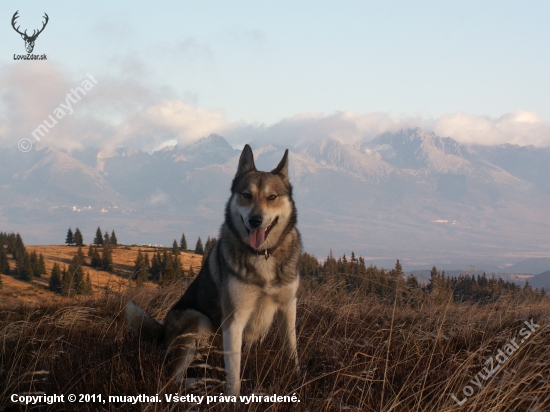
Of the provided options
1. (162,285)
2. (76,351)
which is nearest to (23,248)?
(162,285)

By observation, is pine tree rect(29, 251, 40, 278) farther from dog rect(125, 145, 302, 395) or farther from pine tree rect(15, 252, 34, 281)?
dog rect(125, 145, 302, 395)

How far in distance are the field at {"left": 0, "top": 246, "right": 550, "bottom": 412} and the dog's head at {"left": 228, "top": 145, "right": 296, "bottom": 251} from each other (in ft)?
4.54

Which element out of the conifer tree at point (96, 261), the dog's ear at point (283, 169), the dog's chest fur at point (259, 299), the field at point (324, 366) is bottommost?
the conifer tree at point (96, 261)

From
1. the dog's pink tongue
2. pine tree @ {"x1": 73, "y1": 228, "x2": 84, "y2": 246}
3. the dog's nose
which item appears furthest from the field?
pine tree @ {"x1": 73, "y1": 228, "x2": 84, "y2": 246}

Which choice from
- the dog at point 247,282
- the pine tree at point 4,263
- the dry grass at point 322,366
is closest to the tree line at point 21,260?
the pine tree at point 4,263

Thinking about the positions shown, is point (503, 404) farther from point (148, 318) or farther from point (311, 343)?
point (148, 318)

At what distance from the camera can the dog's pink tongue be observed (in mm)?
6469

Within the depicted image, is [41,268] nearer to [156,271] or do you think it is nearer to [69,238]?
[69,238]

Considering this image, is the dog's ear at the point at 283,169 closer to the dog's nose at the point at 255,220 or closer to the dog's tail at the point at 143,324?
the dog's nose at the point at 255,220

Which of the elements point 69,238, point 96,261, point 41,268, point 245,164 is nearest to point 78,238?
point 69,238

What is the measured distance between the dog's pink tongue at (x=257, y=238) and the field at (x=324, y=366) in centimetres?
130

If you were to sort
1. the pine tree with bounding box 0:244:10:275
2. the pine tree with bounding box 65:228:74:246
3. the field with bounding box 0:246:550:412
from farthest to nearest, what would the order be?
1. the pine tree with bounding box 65:228:74:246
2. the pine tree with bounding box 0:244:10:275
3. the field with bounding box 0:246:550:412

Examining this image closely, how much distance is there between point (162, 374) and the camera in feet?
17.1

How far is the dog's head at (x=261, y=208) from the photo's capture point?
6469 mm
